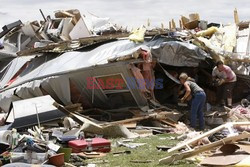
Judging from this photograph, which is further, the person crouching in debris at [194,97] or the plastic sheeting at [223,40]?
the plastic sheeting at [223,40]

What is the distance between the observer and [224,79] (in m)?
13.6

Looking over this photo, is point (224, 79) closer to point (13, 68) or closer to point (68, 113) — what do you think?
point (68, 113)

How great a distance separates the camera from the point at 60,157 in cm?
745

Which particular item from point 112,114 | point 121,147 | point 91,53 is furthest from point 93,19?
point 121,147

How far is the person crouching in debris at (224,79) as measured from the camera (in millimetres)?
13547

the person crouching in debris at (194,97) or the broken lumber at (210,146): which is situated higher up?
the broken lumber at (210,146)

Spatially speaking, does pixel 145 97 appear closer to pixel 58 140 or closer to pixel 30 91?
pixel 30 91

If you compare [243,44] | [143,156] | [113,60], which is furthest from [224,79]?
[143,156]

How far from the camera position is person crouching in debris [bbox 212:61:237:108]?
13.5 meters

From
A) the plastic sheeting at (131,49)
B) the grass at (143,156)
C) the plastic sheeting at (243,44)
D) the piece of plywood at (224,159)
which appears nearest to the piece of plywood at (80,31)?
the plastic sheeting at (131,49)

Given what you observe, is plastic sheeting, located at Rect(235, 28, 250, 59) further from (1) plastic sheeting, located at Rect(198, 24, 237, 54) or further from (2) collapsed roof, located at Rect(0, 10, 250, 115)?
(1) plastic sheeting, located at Rect(198, 24, 237, 54)

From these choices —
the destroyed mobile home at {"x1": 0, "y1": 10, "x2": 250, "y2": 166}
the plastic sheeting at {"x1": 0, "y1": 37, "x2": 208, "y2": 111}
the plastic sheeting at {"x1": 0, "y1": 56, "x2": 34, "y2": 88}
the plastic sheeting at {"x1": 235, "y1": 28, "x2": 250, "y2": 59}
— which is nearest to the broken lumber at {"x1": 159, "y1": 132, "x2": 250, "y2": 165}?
the destroyed mobile home at {"x1": 0, "y1": 10, "x2": 250, "y2": 166}

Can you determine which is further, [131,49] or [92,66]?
[131,49]

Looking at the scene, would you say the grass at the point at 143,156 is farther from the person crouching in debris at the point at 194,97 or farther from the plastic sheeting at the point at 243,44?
the plastic sheeting at the point at 243,44
